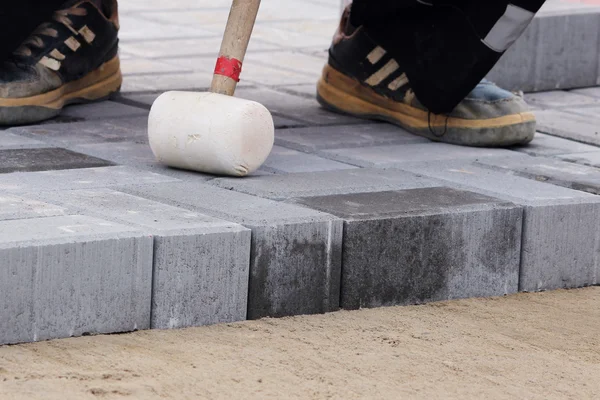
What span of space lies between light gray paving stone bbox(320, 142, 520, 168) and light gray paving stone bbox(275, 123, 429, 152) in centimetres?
6

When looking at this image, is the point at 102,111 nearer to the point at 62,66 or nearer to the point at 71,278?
the point at 62,66

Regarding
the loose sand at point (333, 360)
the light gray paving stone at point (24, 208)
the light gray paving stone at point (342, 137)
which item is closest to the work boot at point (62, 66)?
the light gray paving stone at point (342, 137)

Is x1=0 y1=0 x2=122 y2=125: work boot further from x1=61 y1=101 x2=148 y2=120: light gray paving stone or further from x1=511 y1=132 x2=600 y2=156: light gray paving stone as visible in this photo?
x1=511 y1=132 x2=600 y2=156: light gray paving stone

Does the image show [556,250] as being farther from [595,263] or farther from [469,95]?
[469,95]

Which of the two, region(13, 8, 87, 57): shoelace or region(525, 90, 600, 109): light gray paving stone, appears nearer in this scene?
region(13, 8, 87, 57): shoelace

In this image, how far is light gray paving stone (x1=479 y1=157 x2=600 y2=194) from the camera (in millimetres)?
3131

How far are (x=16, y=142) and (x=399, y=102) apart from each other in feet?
4.09

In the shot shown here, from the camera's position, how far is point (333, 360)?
89.0 inches

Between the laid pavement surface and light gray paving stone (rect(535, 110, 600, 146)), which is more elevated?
light gray paving stone (rect(535, 110, 600, 146))

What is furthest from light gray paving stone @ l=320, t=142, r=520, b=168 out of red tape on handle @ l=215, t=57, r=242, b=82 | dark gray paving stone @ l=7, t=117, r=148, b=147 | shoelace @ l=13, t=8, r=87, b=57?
shoelace @ l=13, t=8, r=87, b=57

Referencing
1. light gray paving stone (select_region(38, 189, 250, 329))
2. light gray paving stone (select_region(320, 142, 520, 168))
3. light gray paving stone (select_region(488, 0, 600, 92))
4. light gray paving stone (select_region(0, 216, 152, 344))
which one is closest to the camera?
light gray paving stone (select_region(0, 216, 152, 344))

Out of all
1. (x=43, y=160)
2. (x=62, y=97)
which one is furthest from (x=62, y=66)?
(x=43, y=160)

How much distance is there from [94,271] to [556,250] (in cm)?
117

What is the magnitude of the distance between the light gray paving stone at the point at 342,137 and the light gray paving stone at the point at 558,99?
3.05ft
